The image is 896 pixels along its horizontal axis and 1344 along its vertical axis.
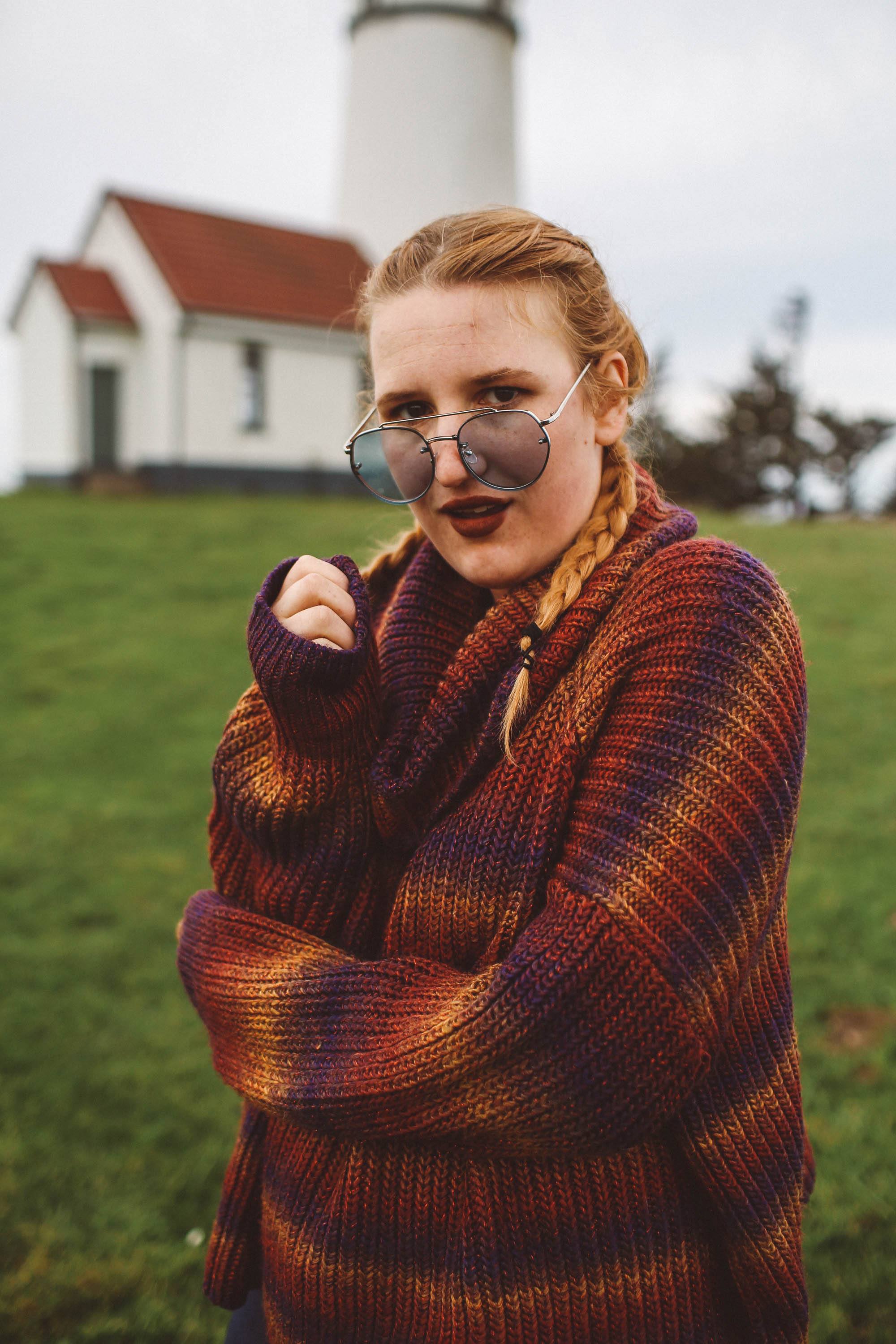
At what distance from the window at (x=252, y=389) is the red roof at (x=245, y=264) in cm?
83

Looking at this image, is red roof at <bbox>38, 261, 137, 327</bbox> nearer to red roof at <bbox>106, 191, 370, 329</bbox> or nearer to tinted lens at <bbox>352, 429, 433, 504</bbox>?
red roof at <bbox>106, 191, 370, 329</bbox>

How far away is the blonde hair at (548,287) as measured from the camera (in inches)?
61.1

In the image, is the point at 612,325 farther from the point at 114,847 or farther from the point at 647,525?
the point at 114,847

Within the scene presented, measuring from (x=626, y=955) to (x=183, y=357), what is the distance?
62.4 feet

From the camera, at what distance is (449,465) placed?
1.59m

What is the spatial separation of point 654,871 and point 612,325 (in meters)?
0.86

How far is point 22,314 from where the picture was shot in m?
20.4

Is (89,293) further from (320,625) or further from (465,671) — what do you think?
(465,671)

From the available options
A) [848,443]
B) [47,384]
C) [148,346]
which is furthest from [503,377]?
[848,443]

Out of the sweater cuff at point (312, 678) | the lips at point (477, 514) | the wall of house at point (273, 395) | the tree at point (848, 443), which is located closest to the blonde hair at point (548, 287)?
the lips at point (477, 514)

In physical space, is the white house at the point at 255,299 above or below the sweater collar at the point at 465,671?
above

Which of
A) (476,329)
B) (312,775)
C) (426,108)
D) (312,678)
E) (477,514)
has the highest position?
(426,108)

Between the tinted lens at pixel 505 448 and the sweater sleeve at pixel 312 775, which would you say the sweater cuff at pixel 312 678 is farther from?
the tinted lens at pixel 505 448

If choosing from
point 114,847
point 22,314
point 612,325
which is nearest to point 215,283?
point 22,314
